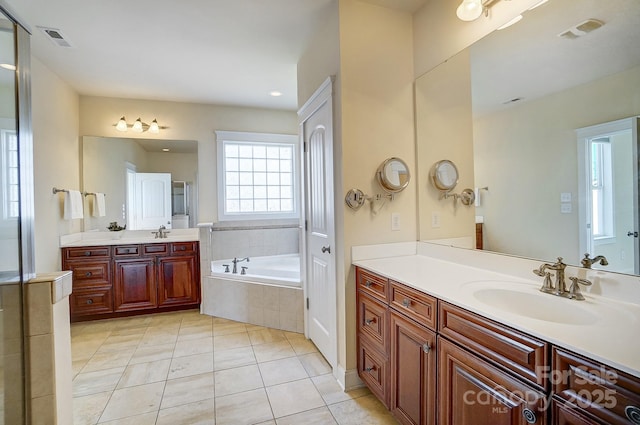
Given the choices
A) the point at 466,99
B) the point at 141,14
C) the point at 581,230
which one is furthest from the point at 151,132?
the point at 581,230

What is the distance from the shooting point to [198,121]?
155 inches

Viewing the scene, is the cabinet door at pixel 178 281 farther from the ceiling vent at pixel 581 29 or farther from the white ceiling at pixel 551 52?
the ceiling vent at pixel 581 29

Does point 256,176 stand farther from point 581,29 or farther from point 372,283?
point 581,29

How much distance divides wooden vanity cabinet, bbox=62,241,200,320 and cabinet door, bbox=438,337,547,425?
3.10 metres

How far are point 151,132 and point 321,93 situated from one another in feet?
8.79

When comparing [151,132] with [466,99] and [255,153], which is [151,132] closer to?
[255,153]

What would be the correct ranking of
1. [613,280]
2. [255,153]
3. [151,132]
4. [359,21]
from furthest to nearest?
[255,153] < [151,132] < [359,21] < [613,280]

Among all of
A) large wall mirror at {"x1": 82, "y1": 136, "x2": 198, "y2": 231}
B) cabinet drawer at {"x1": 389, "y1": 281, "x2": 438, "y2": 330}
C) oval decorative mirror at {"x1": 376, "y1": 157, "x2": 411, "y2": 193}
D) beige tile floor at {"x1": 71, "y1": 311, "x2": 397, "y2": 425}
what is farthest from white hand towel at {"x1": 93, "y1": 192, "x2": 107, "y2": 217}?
cabinet drawer at {"x1": 389, "y1": 281, "x2": 438, "y2": 330}

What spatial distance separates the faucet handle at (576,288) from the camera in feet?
3.91

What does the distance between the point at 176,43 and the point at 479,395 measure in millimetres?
3134

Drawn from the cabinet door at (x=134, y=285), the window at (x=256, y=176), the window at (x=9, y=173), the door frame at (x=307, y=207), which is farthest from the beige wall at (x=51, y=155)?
the door frame at (x=307, y=207)

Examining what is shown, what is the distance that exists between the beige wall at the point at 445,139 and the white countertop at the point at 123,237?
277cm

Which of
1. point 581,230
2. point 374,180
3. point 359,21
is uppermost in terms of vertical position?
point 359,21

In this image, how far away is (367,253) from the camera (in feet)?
6.62
